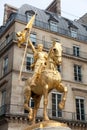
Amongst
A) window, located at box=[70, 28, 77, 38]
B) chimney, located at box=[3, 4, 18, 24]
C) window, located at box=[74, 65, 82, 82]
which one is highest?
chimney, located at box=[3, 4, 18, 24]

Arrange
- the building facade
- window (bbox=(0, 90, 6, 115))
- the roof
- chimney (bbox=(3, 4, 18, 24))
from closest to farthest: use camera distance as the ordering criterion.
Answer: the building facade → window (bbox=(0, 90, 6, 115)) → the roof → chimney (bbox=(3, 4, 18, 24))

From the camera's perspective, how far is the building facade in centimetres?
2297

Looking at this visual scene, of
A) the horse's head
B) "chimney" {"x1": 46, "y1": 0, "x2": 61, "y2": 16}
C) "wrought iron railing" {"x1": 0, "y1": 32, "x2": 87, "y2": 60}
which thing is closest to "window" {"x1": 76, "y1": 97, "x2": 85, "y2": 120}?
"wrought iron railing" {"x1": 0, "y1": 32, "x2": 87, "y2": 60}

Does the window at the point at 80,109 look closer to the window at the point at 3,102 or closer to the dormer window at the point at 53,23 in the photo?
the window at the point at 3,102

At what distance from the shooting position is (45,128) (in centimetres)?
808

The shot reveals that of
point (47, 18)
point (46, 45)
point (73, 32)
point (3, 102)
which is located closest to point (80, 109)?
point (46, 45)

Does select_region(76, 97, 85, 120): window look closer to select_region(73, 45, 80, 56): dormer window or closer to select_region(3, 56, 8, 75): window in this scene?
select_region(73, 45, 80, 56): dormer window

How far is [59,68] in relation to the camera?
26656 millimetres

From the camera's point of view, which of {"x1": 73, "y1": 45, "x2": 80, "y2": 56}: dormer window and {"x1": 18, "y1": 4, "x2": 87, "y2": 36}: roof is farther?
{"x1": 18, "y1": 4, "x2": 87, "y2": 36}: roof

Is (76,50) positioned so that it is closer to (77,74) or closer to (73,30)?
(73,30)

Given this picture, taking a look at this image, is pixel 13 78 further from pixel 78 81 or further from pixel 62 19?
pixel 62 19

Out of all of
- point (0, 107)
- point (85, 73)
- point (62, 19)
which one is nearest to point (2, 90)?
point (0, 107)

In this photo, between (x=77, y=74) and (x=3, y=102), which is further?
(x=77, y=74)

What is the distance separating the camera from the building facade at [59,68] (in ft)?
75.4
